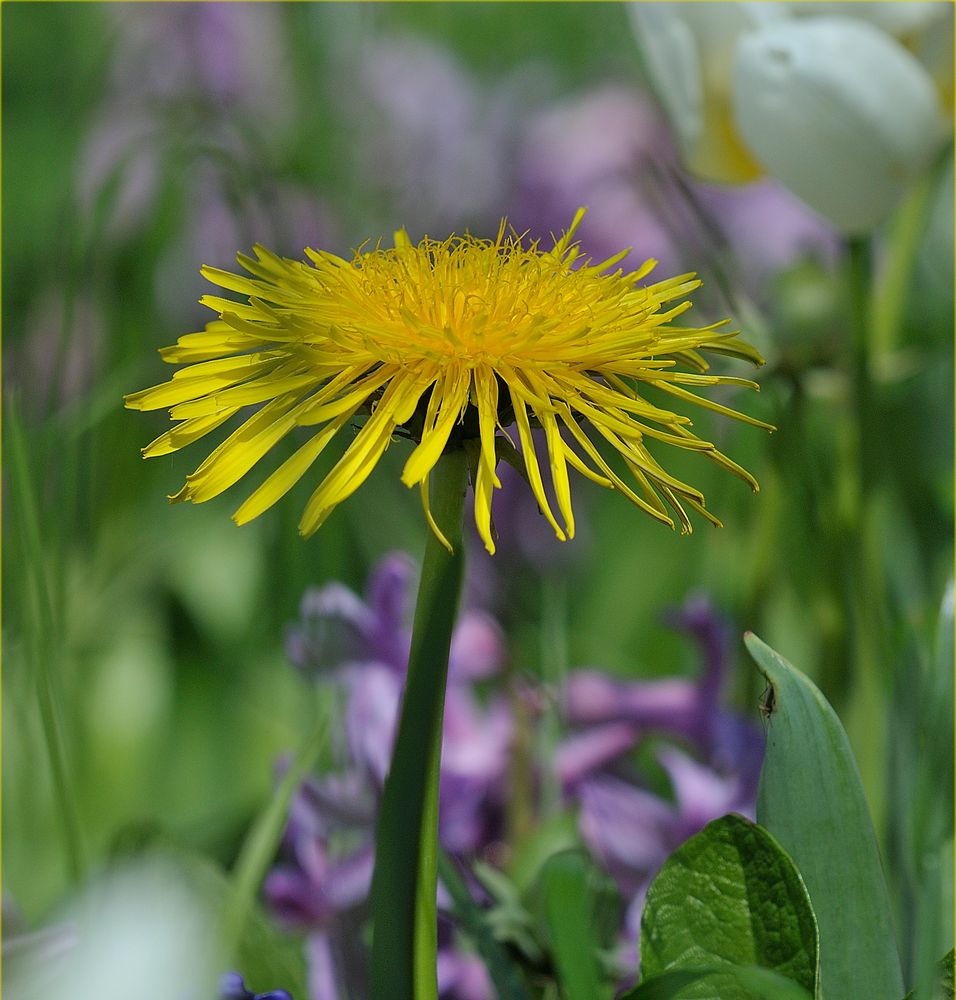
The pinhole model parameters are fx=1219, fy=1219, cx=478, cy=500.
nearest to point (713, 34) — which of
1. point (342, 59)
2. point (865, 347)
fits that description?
point (865, 347)

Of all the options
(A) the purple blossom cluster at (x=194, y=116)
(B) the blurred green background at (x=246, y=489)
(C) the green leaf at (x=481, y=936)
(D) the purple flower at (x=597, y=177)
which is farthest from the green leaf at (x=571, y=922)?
(D) the purple flower at (x=597, y=177)

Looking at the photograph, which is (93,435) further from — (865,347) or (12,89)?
(12,89)

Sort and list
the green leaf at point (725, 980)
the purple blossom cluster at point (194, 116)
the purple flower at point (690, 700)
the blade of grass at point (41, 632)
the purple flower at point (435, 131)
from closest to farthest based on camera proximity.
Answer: the green leaf at point (725, 980)
the blade of grass at point (41, 632)
the purple flower at point (690, 700)
the purple blossom cluster at point (194, 116)
the purple flower at point (435, 131)

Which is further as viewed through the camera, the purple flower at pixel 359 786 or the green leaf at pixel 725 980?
the purple flower at pixel 359 786

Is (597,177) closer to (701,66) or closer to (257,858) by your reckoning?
(701,66)

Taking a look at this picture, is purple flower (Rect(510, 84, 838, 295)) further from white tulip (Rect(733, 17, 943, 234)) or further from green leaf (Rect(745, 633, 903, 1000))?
green leaf (Rect(745, 633, 903, 1000))

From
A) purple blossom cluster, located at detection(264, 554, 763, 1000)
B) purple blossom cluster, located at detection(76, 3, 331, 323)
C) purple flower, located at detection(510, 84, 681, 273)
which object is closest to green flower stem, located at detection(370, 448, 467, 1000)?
purple blossom cluster, located at detection(264, 554, 763, 1000)

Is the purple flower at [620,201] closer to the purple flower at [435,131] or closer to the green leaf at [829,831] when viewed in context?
the purple flower at [435,131]
